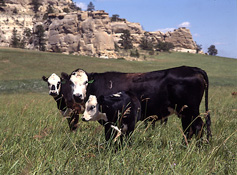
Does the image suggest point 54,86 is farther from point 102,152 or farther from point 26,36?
point 26,36

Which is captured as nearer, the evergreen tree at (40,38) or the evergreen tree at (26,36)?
the evergreen tree at (40,38)

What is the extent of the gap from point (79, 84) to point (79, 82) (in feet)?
0.16

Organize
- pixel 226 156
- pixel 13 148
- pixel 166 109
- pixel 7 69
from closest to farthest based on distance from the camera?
pixel 13 148
pixel 226 156
pixel 166 109
pixel 7 69

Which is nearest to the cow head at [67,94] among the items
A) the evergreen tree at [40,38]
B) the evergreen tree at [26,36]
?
the evergreen tree at [40,38]

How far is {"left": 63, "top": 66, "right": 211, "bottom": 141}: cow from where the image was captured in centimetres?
568

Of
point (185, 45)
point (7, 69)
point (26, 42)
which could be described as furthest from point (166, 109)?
point (185, 45)

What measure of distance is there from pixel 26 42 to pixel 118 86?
125782 millimetres

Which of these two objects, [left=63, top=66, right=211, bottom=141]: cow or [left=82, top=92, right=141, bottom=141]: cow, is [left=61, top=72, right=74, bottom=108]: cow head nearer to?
[left=63, top=66, right=211, bottom=141]: cow

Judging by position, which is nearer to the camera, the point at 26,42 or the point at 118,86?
the point at 118,86

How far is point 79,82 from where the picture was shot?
5582 mm

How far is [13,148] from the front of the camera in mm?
3625

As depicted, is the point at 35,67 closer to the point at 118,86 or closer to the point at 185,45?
the point at 118,86

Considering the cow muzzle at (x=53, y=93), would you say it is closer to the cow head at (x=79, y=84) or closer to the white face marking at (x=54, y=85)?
the white face marking at (x=54, y=85)

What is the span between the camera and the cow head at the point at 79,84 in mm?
5352
